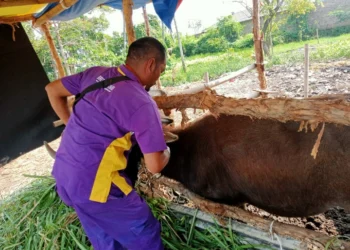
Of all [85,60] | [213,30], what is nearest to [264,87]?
[85,60]

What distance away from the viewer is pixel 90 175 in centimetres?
184

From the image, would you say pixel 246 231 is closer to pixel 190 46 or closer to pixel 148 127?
pixel 148 127

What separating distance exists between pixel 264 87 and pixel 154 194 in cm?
450

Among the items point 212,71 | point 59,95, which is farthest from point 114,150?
point 212,71

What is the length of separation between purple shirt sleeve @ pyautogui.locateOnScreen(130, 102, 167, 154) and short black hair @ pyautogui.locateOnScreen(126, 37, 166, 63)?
38 centimetres

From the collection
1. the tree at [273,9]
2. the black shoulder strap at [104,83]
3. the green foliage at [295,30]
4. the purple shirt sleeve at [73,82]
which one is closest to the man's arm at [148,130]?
the black shoulder strap at [104,83]

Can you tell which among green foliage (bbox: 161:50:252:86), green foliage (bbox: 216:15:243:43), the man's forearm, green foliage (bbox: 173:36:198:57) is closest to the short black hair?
the man's forearm

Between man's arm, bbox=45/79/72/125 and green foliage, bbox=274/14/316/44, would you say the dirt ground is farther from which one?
green foliage, bbox=274/14/316/44

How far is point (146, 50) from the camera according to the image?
187 cm

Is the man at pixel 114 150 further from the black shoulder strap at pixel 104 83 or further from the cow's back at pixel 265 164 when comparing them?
the cow's back at pixel 265 164

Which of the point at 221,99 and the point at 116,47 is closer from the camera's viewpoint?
the point at 221,99

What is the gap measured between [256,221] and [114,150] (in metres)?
1.17

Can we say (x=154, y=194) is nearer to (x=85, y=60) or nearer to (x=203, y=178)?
(x=203, y=178)

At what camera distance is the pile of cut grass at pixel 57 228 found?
229cm
